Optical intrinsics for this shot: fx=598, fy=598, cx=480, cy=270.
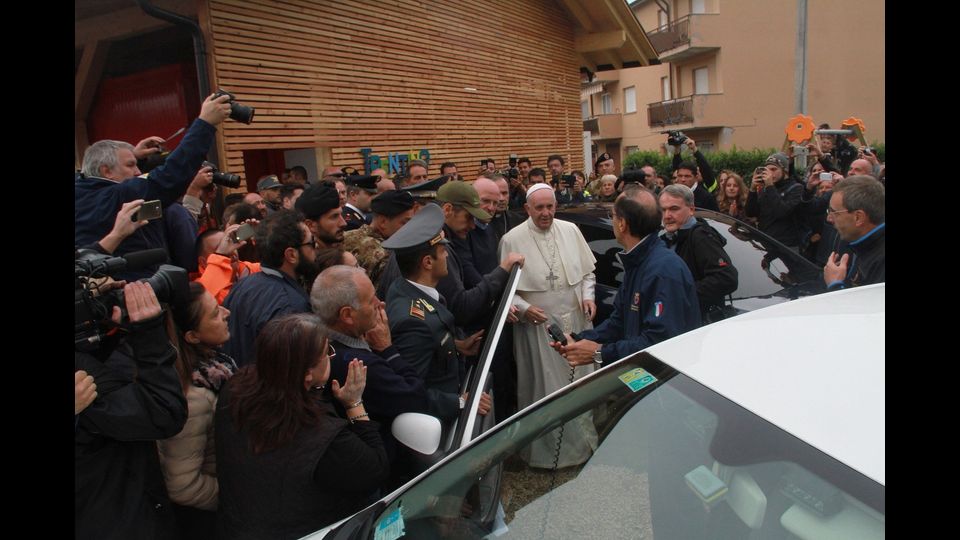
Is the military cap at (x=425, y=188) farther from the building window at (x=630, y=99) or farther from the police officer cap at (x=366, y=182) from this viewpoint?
the building window at (x=630, y=99)

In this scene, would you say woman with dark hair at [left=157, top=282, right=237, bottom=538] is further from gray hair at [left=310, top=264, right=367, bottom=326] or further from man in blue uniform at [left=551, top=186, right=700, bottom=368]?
man in blue uniform at [left=551, top=186, right=700, bottom=368]

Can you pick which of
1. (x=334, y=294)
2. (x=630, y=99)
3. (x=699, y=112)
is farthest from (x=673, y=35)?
(x=334, y=294)

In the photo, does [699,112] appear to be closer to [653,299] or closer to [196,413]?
[653,299]

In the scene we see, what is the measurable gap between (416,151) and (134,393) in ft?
26.0

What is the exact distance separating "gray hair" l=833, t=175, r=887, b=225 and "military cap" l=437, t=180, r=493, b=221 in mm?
2186

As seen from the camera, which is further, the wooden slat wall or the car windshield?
the wooden slat wall

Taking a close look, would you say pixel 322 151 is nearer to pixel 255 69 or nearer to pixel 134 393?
pixel 255 69

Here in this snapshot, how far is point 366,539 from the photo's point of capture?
68.2 inches

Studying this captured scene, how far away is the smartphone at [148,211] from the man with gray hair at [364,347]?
0.98 meters

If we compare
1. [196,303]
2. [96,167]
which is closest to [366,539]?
[196,303]

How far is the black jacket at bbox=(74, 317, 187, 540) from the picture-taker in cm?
184

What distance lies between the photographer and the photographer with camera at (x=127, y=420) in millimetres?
1838

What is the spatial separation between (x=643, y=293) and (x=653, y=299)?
0.22 ft

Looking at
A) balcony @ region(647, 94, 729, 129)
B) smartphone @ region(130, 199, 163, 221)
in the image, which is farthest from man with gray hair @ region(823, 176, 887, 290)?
balcony @ region(647, 94, 729, 129)
